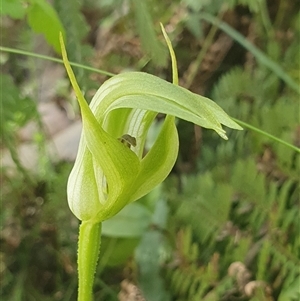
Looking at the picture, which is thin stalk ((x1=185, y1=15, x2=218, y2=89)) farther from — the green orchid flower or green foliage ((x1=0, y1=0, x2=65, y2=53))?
the green orchid flower

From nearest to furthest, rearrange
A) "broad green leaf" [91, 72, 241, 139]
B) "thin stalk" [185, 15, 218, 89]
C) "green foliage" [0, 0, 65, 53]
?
"broad green leaf" [91, 72, 241, 139]
"green foliage" [0, 0, 65, 53]
"thin stalk" [185, 15, 218, 89]

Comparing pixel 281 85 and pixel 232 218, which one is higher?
pixel 281 85

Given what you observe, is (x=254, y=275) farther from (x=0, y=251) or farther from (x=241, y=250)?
(x=0, y=251)

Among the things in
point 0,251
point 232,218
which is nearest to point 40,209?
point 0,251

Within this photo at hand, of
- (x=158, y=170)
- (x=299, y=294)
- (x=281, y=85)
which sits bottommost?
(x=299, y=294)

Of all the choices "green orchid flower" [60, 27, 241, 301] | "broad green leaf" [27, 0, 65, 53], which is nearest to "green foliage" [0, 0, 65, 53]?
"broad green leaf" [27, 0, 65, 53]

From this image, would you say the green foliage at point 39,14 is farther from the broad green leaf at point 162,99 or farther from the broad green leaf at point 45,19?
the broad green leaf at point 162,99
